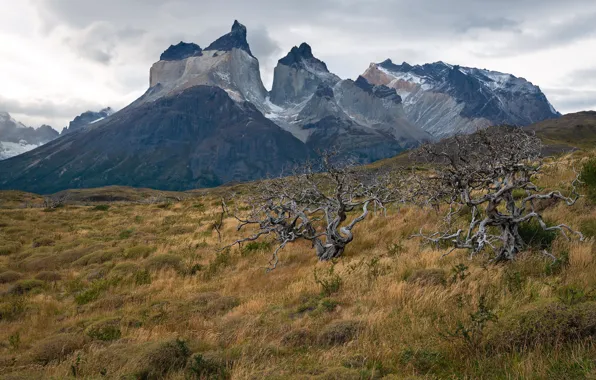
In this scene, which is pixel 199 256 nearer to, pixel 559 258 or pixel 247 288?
pixel 247 288

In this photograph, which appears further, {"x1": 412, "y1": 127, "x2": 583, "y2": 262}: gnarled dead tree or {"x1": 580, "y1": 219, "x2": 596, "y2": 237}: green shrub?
{"x1": 580, "y1": 219, "x2": 596, "y2": 237}: green shrub

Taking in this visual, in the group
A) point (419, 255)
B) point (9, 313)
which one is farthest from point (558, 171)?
point (9, 313)

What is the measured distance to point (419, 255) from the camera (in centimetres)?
1008

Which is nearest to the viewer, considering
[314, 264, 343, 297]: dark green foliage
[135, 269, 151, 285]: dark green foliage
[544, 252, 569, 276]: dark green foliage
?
[544, 252, 569, 276]: dark green foliage

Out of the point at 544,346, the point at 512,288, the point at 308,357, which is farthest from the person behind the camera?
the point at 512,288

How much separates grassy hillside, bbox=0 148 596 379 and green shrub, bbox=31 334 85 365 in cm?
3

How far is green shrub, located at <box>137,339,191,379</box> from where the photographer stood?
5367 millimetres

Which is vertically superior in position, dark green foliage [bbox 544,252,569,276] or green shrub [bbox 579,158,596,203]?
green shrub [bbox 579,158,596,203]

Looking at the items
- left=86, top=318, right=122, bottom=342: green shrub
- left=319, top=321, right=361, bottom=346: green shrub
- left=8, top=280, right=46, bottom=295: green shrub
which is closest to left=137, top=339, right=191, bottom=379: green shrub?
left=319, top=321, right=361, bottom=346: green shrub

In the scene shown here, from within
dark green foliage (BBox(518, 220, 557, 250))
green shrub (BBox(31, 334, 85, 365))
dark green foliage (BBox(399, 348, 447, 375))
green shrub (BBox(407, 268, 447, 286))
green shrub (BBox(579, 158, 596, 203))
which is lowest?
green shrub (BBox(31, 334, 85, 365))

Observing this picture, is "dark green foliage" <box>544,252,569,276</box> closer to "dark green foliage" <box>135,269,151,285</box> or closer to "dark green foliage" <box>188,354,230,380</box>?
"dark green foliage" <box>188,354,230,380</box>

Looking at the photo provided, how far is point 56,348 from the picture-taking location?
22.7 ft

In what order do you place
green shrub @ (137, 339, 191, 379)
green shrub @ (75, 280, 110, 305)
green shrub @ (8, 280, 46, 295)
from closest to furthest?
green shrub @ (137, 339, 191, 379) < green shrub @ (75, 280, 110, 305) < green shrub @ (8, 280, 46, 295)

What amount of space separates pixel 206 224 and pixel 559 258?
70.6 ft
